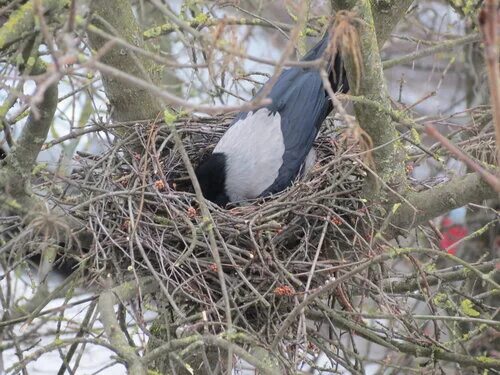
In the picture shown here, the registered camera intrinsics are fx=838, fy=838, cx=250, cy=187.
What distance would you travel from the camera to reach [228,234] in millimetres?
3633

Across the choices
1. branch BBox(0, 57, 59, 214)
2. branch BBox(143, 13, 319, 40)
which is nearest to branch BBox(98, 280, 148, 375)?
branch BBox(0, 57, 59, 214)

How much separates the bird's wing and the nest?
371 millimetres

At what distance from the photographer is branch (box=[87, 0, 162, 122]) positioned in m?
3.74

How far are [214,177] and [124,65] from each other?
0.89m

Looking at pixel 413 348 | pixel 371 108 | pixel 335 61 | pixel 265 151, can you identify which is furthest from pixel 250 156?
pixel 413 348

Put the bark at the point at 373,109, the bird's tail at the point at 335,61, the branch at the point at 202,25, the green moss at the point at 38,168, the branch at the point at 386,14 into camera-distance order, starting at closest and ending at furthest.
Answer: the bark at the point at 373,109 < the green moss at the point at 38,168 < the branch at the point at 386,14 < the branch at the point at 202,25 < the bird's tail at the point at 335,61

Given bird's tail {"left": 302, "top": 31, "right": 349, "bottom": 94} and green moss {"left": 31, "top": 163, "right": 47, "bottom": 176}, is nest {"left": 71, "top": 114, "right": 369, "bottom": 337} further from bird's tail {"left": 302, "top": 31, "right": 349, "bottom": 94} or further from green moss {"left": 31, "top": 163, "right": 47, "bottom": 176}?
bird's tail {"left": 302, "top": 31, "right": 349, "bottom": 94}

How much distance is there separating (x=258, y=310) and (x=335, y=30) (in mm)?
1645

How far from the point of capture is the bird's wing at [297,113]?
4328mm

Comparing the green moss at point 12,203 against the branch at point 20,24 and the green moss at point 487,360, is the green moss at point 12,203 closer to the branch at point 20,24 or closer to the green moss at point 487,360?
the branch at point 20,24

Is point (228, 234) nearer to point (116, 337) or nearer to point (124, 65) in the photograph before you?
point (124, 65)

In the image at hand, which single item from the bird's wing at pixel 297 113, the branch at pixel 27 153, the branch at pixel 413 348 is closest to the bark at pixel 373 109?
the branch at pixel 413 348

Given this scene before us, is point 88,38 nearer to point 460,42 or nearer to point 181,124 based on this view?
point 181,124

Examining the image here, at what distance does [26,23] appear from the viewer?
268 centimetres
